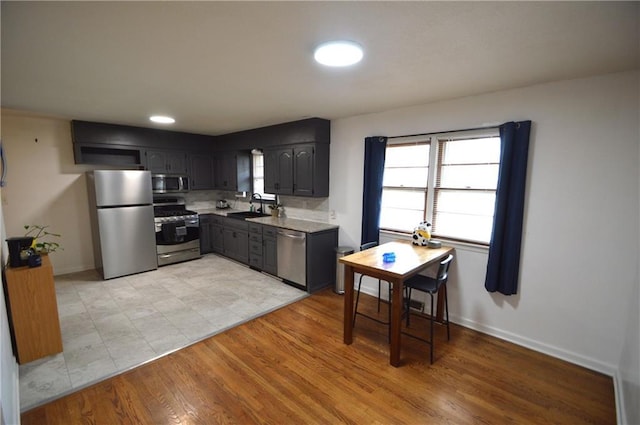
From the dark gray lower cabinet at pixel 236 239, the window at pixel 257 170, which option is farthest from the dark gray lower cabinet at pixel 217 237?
the window at pixel 257 170

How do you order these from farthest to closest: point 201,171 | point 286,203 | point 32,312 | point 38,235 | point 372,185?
point 201,171 → point 286,203 → point 38,235 → point 372,185 → point 32,312

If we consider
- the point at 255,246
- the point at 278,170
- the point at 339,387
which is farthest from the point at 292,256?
the point at 339,387

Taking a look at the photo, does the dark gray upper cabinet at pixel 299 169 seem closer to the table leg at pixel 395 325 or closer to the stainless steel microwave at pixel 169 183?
the stainless steel microwave at pixel 169 183

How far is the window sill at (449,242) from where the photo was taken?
116 inches

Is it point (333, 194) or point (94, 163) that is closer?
point (333, 194)

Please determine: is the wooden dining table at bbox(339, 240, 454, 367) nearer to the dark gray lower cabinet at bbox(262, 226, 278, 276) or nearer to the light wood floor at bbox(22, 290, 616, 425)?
the light wood floor at bbox(22, 290, 616, 425)

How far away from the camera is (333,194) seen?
4.24m

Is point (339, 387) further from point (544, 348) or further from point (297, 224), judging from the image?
point (297, 224)

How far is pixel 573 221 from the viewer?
8.02ft

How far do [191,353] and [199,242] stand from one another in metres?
3.07

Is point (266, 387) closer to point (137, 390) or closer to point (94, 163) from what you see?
point (137, 390)

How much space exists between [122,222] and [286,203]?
8.39 feet

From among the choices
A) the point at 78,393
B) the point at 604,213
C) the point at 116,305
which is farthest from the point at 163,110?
the point at 604,213

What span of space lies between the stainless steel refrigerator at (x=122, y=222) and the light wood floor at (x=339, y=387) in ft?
8.47
